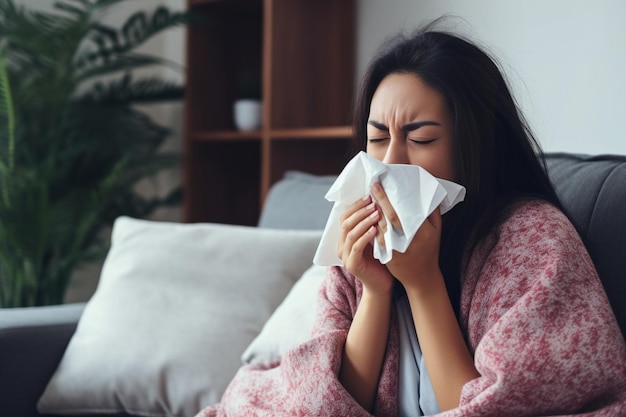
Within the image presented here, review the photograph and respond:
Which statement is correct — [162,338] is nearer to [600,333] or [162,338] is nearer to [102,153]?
[600,333]

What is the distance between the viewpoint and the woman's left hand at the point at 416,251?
1.08 m

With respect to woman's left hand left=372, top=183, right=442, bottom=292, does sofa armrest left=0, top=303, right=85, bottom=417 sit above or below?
below

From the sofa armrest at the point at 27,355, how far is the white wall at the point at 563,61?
1093 mm

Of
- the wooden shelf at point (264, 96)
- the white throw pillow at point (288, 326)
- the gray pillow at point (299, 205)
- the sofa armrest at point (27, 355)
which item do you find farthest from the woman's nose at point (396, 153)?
the wooden shelf at point (264, 96)

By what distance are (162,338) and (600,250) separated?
0.87m

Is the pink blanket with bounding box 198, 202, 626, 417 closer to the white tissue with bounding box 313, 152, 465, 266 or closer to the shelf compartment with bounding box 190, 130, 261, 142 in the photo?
the white tissue with bounding box 313, 152, 465, 266

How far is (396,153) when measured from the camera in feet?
3.78

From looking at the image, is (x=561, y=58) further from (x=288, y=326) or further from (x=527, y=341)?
(x=527, y=341)

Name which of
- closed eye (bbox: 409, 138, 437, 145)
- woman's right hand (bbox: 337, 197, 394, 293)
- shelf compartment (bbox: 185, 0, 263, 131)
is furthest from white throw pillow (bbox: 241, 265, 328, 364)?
shelf compartment (bbox: 185, 0, 263, 131)

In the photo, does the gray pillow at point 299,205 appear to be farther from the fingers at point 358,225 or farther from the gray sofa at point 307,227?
the fingers at point 358,225

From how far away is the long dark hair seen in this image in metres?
1.15

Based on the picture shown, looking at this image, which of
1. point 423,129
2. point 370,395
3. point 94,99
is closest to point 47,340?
point 370,395

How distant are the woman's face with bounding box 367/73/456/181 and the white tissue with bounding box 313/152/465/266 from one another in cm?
5

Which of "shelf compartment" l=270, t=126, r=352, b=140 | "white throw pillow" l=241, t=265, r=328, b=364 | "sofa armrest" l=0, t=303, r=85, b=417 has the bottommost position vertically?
"sofa armrest" l=0, t=303, r=85, b=417
